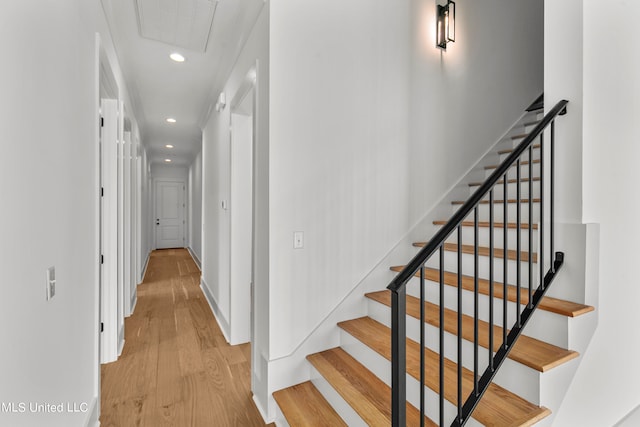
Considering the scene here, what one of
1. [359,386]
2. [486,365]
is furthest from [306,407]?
[486,365]

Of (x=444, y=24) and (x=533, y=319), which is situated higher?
(x=444, y=24)

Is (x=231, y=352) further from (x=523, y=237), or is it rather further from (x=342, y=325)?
(x=523, y=237)

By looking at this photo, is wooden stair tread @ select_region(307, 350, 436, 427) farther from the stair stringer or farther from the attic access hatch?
the attic access hatch

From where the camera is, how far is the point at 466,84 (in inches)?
112

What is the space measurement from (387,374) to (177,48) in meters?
3.13

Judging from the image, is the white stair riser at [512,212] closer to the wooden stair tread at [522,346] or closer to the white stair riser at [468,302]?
the white stair riser at [468,302]

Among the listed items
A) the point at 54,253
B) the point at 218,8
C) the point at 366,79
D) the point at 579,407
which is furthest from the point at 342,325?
the point at 218,8

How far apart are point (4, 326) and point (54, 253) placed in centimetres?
47

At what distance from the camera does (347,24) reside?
220cm

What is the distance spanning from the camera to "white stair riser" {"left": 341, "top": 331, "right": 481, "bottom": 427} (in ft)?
4.60

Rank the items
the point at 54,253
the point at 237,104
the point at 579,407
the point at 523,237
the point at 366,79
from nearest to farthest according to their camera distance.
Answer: the point at 54,253, the point at 579,407, the point at 523,237, the point at 366,79, the point at 237,104

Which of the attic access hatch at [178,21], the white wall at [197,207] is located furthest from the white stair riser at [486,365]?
the white wall at [197,207]

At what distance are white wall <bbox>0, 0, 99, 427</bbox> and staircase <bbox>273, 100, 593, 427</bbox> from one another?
113 centimetres

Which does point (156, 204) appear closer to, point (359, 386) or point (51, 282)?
point (51, 282)
